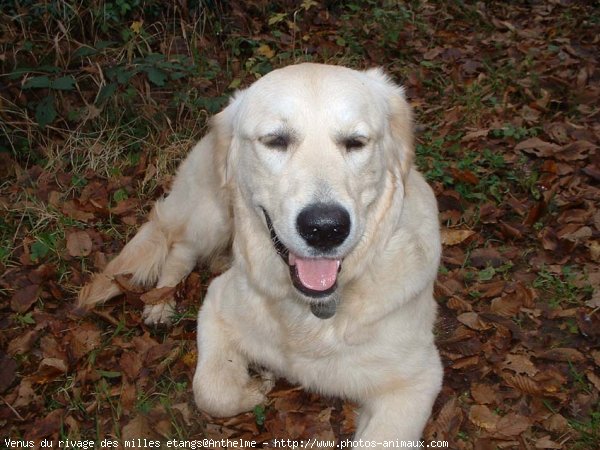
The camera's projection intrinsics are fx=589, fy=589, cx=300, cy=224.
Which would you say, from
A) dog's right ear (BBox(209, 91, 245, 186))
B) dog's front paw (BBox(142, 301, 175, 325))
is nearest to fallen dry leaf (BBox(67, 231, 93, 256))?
dog's front paw (BBox(142, 301, 175, 325))

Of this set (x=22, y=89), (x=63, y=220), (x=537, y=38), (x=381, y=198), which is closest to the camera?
(x=381, y=198)

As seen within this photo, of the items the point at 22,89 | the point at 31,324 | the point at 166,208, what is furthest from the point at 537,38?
the point at 31,324

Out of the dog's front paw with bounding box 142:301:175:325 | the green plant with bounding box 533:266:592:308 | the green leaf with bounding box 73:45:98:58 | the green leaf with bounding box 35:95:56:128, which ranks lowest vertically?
the dog's front paw with bounding box 142:301:175:325

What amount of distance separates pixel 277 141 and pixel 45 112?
238cm

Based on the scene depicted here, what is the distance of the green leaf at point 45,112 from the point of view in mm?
3924

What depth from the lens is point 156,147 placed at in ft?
14.1

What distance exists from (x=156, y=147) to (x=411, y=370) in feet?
8.78

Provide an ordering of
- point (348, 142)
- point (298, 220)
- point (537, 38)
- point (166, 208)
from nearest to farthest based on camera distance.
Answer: point (298, 220)
point (348, 142)
point (166, 208)
point (537, 38)

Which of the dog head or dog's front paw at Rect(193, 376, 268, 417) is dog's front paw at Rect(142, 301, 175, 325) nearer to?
dog's front paw at Rect(193, 376, 268, 417)

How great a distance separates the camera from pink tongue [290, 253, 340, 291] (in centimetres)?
219

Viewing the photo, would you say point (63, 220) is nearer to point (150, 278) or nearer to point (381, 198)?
point (150, 278)

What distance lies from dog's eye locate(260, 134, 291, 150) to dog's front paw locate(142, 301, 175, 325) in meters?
1.28

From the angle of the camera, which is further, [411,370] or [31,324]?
[31,324]

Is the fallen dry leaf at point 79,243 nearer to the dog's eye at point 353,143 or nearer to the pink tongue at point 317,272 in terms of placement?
the pink tongue at point 317,272
